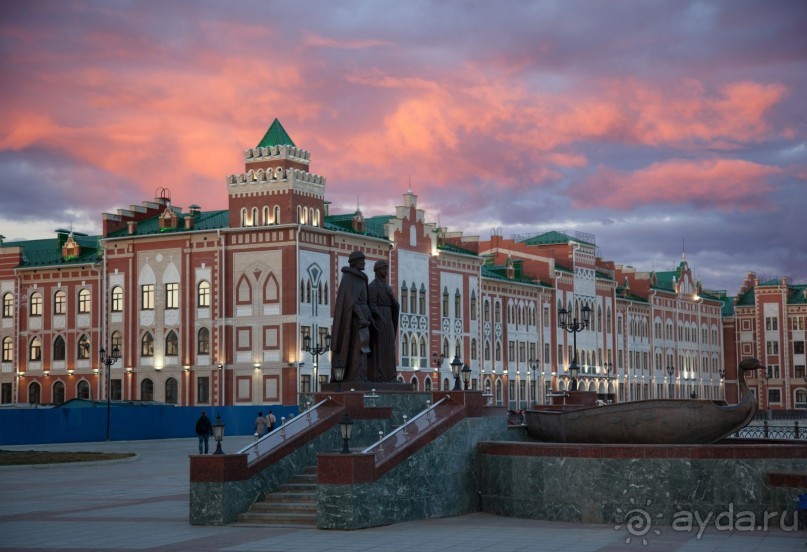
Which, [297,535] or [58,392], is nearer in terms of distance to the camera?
[297,535]

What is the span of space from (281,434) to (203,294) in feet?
155

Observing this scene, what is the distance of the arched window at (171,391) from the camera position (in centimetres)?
6962

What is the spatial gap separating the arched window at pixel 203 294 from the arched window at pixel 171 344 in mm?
2326

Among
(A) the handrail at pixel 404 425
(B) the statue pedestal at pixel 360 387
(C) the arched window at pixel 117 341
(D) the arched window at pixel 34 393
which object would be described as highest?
(C) the arched window at pixel 117 341

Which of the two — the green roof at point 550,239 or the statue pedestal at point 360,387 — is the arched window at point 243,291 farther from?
the statue pedestal at point 360,387

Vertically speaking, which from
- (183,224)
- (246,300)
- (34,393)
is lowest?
(34,393)

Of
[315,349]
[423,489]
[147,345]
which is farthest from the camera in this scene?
[147,345]

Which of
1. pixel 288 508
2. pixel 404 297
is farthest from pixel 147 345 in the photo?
pixel 288 508

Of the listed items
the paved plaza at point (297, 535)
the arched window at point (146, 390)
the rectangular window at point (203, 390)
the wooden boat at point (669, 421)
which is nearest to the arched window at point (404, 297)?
the rectangular window at point (203, 390)

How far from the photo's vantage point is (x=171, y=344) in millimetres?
70250

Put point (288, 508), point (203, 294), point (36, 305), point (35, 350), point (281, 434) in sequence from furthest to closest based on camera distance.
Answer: point (36, 305) < point (35, 350) < point (203, 294) < point (281, 434) < point (288, 508)

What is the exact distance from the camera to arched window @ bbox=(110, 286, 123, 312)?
7262 cm

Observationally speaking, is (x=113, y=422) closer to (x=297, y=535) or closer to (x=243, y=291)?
(x=243, y=291)

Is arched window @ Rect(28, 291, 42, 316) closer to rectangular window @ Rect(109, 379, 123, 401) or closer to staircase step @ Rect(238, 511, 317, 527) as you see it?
rectangular window @ Rect(109, 379, 123, 401)
